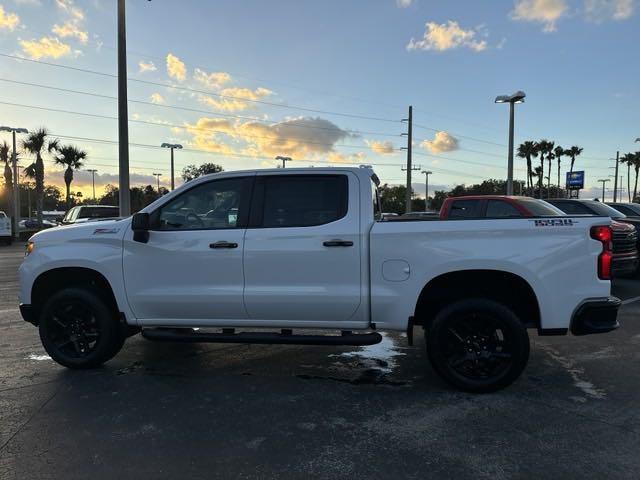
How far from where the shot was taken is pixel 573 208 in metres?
11.8

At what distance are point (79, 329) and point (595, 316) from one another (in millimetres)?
4812

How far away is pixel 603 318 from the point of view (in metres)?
4.19

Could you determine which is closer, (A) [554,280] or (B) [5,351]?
(A) [554,280]

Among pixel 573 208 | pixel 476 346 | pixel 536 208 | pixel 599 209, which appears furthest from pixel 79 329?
pixel 599 209

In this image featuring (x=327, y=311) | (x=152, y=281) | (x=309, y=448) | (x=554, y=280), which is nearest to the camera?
(x=309, y=448)

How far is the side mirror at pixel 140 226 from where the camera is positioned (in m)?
4.60

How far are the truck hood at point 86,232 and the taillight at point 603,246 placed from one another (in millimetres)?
4189

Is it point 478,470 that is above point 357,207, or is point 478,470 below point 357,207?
below

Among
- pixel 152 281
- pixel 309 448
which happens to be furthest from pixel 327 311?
pixel 152 281

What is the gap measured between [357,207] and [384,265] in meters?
0.59

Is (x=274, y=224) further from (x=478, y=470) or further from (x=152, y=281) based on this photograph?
(x=478, y=470)

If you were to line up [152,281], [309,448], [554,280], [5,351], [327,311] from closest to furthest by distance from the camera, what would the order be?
[309,448] < [554,280] < [327,311] < [152,281] < [5,351]

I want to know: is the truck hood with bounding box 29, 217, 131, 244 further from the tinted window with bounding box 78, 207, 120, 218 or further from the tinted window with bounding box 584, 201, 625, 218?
the tinted window with bounding box 78, 207, 120, 218

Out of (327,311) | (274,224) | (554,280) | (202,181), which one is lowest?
(327,311)
